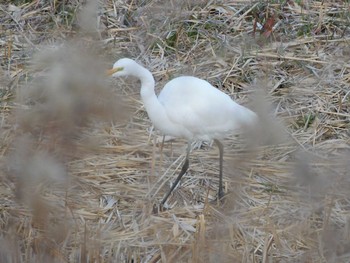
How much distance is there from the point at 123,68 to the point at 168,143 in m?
0.79

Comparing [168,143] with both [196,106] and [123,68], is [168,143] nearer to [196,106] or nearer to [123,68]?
[196,106]

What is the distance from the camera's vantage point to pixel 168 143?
10.4 ft

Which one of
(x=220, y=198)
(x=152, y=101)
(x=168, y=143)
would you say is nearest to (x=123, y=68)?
(x=152, y=101)

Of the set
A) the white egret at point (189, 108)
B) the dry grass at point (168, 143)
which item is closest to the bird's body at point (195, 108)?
the white egret at point (189, 108)

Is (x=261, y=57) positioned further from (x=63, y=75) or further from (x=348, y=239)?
(x=63, y=75)

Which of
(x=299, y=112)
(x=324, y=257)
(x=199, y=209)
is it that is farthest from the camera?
(x=299, y=112)

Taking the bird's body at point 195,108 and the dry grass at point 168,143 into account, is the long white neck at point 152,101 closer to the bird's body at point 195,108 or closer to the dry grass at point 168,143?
the bird's body at point 195,108

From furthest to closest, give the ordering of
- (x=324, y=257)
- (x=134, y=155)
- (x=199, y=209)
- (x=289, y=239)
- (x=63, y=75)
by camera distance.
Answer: (x=134, y=155), (x=199, y=209), (x=289, y=239), (x=324, y=257), (x=63, y=75)

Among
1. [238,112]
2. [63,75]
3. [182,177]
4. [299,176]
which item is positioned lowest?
[182,177]

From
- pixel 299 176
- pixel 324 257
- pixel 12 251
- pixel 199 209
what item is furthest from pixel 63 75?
pixel 199 209

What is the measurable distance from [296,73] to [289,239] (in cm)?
115

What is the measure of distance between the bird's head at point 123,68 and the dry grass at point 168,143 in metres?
0.17

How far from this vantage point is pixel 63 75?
147cm

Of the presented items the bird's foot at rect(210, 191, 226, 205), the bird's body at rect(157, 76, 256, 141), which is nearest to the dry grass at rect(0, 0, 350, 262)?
the bird's foot at rect(210, 191, 226, 205)
